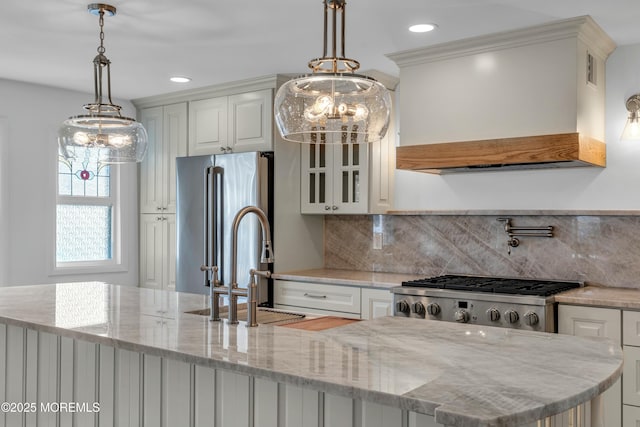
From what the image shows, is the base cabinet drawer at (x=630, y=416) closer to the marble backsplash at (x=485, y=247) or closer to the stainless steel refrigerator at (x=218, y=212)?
the marble backsplash at (x=485, y=247)

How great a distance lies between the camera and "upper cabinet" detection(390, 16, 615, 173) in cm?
329

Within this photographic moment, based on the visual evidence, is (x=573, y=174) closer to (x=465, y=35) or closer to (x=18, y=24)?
(x=465, y=35)

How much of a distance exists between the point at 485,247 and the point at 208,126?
7.88 feet

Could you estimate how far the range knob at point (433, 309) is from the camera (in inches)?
136

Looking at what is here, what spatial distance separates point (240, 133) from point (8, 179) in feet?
5.88

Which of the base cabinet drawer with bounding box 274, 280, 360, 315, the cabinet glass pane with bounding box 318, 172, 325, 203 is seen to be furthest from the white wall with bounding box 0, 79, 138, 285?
the cabinet glass pane with bounding box 318, 172, 325, 203

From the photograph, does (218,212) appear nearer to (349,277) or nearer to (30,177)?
(349,277)

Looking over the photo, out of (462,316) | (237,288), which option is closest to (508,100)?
(462,316)

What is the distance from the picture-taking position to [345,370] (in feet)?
5.13

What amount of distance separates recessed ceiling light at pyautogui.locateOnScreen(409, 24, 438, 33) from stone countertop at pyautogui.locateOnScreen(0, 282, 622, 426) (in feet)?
5.68

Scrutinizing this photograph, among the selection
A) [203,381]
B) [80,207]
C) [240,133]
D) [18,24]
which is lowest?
[203,381]

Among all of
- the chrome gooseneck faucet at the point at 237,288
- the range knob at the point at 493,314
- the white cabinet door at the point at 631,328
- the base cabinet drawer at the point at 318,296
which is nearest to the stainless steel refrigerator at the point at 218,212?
the base cabinet drawer at the point at 318,296

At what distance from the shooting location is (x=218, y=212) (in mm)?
4621

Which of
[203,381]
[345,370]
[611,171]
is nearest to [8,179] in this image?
[203,381]
